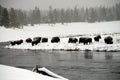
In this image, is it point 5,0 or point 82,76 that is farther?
point 5,0

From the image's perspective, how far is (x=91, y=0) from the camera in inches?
305

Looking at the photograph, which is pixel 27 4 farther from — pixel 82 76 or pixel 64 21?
pixel 82 76

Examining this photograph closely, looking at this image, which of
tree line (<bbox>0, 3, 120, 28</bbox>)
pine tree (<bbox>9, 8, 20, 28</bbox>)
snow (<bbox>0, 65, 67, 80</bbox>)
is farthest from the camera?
pine tree (<bbox>9, 8, 20, 28</bbox>)

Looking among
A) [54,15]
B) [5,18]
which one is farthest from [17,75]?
[54,15]

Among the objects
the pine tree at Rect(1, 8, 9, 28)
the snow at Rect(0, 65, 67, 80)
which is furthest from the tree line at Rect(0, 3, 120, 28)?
the snow at Rect(0, 65, 67, 80)

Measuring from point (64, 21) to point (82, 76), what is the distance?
2550 mm

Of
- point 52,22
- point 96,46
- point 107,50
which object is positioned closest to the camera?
point 52,22

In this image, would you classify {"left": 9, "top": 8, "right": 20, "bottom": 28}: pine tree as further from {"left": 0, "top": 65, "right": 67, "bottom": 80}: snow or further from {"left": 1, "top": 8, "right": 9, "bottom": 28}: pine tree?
{"left": 0, "top": 65, "right": 67, "bottom": 80}: snow

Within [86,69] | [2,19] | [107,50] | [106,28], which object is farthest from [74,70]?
[107,50]

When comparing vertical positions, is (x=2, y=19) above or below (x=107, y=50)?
above

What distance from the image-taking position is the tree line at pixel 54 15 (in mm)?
7471

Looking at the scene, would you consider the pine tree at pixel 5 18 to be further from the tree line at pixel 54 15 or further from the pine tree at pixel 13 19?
the pine tree at pixel 13 19

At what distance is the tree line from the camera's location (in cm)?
747

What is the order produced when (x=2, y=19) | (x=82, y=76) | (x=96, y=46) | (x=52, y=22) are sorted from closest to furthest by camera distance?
(x=82, y=76) < (x=2, y=19) < (x=52, y=22) < (x=96, y=46)
